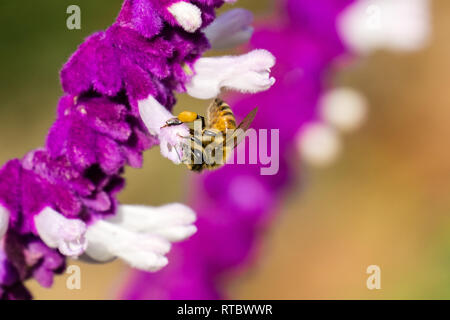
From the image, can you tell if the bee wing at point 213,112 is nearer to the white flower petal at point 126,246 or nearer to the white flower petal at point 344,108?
the white flower petal at point 126,246

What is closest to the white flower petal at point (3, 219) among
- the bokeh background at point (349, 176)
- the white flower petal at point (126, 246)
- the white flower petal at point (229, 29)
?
the white flower petal at point (126, 246)

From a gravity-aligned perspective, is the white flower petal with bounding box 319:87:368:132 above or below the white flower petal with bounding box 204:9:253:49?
above

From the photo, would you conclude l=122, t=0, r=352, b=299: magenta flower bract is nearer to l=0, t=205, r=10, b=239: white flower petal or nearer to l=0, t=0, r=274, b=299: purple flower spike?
l=0, t=0, r=274, b=299: purple flower spike

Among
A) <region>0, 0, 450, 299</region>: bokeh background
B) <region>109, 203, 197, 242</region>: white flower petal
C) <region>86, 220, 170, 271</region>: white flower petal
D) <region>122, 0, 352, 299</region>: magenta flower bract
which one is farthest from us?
<region>0, 0, 450, 299</region>: bokeh background

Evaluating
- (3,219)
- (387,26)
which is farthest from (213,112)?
(387,26)

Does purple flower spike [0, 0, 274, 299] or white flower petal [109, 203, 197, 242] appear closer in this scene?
purple flower spike [0, 0, 274, 299]

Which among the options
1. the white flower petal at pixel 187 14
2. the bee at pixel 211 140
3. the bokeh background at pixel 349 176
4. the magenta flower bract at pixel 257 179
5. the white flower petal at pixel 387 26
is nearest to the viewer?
the white flower petal at pixel 187 14

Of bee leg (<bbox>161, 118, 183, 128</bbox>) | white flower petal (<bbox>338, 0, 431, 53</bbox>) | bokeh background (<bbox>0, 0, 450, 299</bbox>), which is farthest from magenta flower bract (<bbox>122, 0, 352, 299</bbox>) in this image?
bee leg (<bbox>161, 118, 183, 128</bbox>)

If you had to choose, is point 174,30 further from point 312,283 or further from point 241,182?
point 312,283
